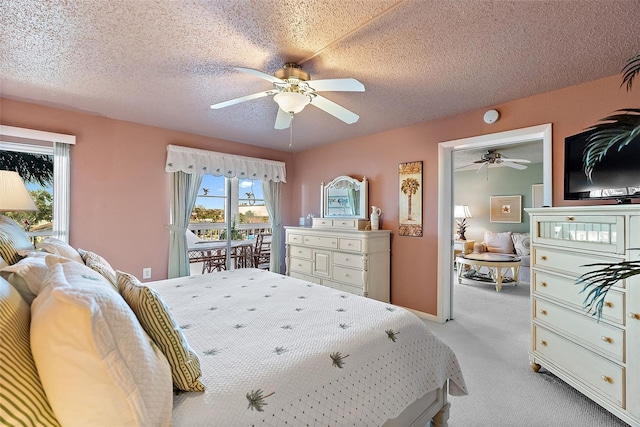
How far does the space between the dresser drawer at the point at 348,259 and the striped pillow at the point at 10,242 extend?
293cm

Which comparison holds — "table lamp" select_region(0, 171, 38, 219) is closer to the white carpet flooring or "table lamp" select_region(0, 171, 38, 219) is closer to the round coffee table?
the white carpet flooring

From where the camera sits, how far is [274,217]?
16.5ft

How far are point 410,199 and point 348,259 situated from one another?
3.56 ft

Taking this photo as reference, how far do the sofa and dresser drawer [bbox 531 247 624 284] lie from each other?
3657mm


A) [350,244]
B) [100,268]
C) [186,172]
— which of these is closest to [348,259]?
[350,244]

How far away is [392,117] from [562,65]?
5.02 feet

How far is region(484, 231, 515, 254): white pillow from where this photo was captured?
234 inches

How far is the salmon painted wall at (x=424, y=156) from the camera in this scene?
246cm

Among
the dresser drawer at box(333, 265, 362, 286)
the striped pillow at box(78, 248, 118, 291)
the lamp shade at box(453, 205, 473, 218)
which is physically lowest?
the dresser drawer at box(333, 265, 362, 286)

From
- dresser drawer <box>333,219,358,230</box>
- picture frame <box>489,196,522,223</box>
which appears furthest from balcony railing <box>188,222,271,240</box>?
picture frame <box>489,196,522,223</box>

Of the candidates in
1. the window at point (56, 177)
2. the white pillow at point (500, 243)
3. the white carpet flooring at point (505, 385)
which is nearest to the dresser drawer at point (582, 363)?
the white carpet flooring at point (505, 385)

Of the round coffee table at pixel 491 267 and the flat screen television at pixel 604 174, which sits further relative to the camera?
the round coffee table at pixel 491 267

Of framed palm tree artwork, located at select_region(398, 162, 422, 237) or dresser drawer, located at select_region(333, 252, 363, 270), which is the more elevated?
framed palm tree artwork, located at select_region(398, 162, 422, 237)

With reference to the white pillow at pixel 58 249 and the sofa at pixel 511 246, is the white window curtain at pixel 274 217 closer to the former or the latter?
the white pillow at pixel 58 249
